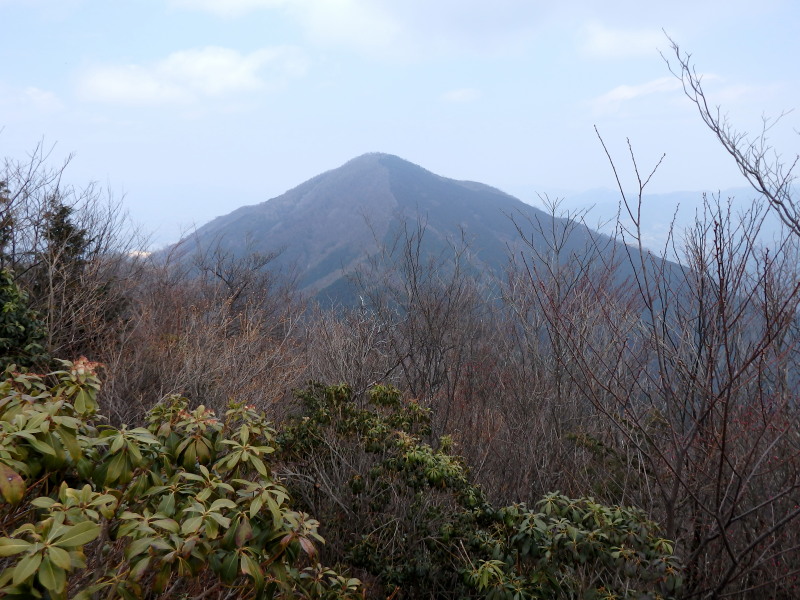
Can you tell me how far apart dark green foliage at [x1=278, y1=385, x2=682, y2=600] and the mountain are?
59.7 meters

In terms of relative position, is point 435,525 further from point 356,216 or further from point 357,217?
point 356,216

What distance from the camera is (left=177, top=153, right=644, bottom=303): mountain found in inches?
3049

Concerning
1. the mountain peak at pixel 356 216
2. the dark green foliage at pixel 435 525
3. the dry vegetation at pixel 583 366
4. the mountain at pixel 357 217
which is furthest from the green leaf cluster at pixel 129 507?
the mountain at pixel 357 217

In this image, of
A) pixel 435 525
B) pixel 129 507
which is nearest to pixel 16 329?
pixel 435 525

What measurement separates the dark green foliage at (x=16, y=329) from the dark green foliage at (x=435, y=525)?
560 cm

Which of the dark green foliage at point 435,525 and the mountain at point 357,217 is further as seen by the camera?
the mountain at point 357,217

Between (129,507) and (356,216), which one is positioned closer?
(129,507)

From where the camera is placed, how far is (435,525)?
5.02 m

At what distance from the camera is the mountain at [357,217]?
77.4 m

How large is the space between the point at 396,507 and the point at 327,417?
43.5 inches

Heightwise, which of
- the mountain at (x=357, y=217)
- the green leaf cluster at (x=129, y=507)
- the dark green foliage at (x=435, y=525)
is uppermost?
the mountain at (x=357, y=217)

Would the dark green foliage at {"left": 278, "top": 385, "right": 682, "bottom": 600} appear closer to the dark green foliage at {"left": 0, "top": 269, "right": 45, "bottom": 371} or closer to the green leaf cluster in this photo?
the green leaf cluster

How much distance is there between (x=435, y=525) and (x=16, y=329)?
7520mm

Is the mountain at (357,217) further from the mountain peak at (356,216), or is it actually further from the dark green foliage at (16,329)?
the dark green foliage at (16,329)
